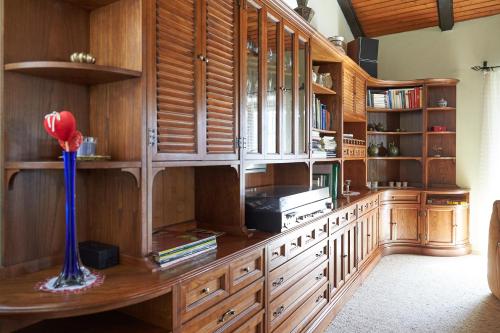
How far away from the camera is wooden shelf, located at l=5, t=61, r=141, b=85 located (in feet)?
4.28

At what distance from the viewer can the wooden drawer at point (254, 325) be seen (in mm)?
1783

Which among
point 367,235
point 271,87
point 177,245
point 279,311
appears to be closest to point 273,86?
point 271,87

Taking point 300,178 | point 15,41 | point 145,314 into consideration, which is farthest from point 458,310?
point 15,41

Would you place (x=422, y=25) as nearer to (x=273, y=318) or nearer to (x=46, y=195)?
(x=273, y=318)

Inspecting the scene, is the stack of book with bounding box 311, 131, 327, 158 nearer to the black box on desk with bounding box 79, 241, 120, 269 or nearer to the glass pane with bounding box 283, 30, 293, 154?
the glass pane with bounding box 283, 30, 293, 154

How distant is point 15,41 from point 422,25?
5.23 metres

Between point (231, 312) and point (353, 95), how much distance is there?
3.15 m

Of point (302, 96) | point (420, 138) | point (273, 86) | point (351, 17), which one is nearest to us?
point (273, 86)

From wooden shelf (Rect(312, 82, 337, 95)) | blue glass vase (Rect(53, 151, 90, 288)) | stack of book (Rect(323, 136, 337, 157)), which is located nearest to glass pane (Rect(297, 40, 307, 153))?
wooden shelf (Rect(312, 82, 337, 95))

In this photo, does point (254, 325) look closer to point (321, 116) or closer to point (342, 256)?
point (342, 256)

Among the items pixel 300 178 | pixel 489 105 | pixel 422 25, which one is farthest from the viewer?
pixel 422 25

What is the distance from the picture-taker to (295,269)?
2.33m

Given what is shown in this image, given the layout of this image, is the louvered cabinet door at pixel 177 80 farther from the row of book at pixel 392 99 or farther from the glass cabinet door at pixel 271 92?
the row of book at pixel 392 99

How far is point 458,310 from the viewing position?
10.2 feet
